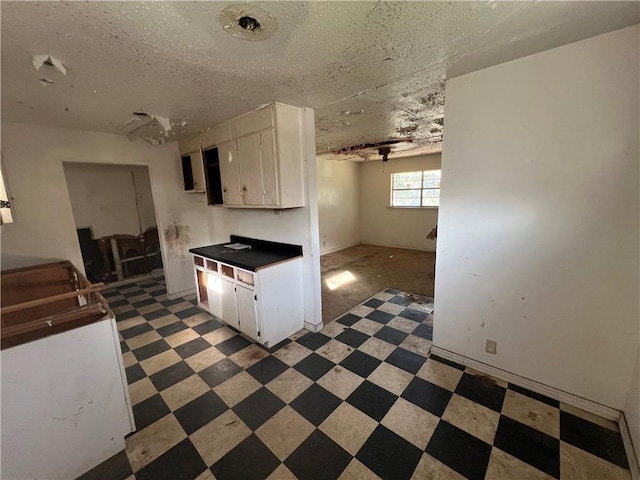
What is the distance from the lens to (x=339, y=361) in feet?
7.29

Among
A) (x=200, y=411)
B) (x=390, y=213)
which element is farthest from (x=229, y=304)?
(x=390, y=213)

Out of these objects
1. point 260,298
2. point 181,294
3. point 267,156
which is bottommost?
point 181,294

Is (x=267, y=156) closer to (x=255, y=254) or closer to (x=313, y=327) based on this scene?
(x=255, y=254)

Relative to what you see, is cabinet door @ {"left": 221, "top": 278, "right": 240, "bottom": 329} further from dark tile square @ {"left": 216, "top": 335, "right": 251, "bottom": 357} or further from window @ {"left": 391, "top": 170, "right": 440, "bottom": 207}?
window @ {"left": 391, "top": 170, "right": 440, "bottom": 207}

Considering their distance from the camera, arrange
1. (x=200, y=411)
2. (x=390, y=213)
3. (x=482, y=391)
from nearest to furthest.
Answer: (x=200, y=411) < (x=482, y=391) < (x=390, y=213)

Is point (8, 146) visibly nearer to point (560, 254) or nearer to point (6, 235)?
point (6, 235)

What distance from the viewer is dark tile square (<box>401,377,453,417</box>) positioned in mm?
1728

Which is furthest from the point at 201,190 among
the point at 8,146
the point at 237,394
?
the point at 237,394

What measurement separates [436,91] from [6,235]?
4104 mm

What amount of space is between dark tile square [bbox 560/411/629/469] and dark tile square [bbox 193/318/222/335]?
2925mm

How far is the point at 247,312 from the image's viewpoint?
2451 millimetres

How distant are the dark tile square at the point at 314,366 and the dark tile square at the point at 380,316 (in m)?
0.92

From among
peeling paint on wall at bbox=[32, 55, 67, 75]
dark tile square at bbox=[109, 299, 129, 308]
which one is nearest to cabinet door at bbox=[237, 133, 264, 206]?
peeling paint on wall at bbox=[32, 55, 67, 75]

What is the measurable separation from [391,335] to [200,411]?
5.86ft
